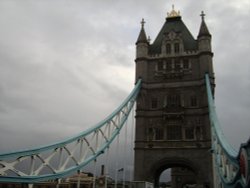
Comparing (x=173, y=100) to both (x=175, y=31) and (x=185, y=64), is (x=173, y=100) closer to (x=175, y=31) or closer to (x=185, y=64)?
(x=185, y=64)

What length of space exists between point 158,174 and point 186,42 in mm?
16097

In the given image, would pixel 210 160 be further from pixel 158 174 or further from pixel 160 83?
pixel 160 83

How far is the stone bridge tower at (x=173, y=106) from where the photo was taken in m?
32.3

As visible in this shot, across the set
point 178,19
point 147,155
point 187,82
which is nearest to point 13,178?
point 147,155

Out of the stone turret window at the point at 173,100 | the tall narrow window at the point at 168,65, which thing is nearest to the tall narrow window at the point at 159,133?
the stone turret window at the point at 173,100

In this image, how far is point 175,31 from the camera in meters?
39.4

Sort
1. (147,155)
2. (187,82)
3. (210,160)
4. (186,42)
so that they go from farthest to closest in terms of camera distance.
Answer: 1. (186,42)
2. (187,82)
3. (147,155)
4. (210,160)

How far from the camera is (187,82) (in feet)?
117

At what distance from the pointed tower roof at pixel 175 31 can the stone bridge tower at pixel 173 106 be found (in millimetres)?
118

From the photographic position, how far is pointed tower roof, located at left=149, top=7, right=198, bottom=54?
1521 inches

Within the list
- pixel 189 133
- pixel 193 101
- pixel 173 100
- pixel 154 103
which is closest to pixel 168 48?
pixel 173 100

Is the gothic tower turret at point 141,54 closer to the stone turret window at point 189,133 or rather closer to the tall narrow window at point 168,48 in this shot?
the tall narrow window at point 168,48

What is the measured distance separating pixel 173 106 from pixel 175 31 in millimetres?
10375

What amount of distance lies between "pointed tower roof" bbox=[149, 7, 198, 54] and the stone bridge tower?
12 centimetres
